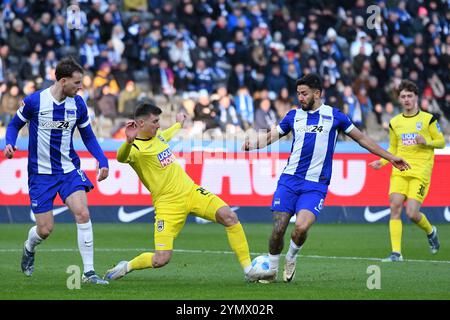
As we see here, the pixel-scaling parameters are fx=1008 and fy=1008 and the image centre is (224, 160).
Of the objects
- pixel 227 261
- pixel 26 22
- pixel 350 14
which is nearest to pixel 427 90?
pixel 350 14

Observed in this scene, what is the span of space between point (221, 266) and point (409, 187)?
10.6 feet

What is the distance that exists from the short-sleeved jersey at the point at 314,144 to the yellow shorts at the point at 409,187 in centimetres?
333

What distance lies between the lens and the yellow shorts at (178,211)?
1067cm

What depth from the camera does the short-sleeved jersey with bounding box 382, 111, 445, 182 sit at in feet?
47.0

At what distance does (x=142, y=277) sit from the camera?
37.4 feet

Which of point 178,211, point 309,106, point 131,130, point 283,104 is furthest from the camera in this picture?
point 283,104

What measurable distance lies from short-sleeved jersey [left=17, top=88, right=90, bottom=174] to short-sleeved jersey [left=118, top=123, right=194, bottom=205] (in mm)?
723

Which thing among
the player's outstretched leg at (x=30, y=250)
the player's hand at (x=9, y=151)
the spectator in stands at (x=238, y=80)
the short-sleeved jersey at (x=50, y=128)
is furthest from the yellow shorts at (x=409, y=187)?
the spectator in stands at (x=238, y=80)

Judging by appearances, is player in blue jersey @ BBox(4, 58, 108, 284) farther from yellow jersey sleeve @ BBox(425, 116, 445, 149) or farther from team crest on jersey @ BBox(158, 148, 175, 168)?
yellow jersey sleeve @ BBox(425, 116, 445, 149)

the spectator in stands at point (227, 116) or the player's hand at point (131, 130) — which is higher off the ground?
the player's hand at point (131, 130)

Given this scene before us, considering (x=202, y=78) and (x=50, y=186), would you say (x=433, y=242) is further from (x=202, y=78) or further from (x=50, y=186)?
(x=202, y=78)

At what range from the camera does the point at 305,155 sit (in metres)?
11.1

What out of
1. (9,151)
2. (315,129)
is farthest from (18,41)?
(315,129)

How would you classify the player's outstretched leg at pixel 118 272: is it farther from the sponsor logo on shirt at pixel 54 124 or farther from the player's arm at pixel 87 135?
the sponsor logo on shirt at pixel 54 124
